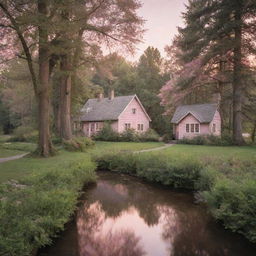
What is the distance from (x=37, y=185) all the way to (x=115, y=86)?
43517mm

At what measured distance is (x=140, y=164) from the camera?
12.9 meters

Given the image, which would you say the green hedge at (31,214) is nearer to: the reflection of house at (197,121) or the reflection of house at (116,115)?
the reflection of house at (197,121)

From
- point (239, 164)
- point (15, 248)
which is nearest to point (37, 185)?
point (15, 248)

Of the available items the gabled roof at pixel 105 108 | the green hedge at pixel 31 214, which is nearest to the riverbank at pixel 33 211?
the green hedge at pixel 31 214

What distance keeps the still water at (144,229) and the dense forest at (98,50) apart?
7958 mm

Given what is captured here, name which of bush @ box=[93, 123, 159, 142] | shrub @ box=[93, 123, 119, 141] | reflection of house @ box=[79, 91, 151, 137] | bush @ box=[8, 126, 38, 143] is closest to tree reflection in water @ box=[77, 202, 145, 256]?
bush @ box=[8, 126, 38, 143]

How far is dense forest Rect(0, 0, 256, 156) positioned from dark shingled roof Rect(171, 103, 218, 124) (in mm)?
1803

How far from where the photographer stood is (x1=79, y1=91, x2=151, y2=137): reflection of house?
34688mm

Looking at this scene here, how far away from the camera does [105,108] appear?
3769 cm

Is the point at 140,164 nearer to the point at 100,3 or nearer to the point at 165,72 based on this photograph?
the point at 100,3

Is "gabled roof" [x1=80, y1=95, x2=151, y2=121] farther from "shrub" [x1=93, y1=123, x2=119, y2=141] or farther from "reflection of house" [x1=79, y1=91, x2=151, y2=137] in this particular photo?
"shrub" [x1=93, y1=123, x2=119, y2=141]

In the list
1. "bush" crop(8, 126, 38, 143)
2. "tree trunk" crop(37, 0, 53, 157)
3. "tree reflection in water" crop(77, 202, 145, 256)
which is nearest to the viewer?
"tree reflection in water" crop(77, 202, 145, 256)

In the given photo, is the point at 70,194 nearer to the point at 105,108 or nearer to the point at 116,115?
the point at 116,115

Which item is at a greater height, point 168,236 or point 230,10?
point 230,10
